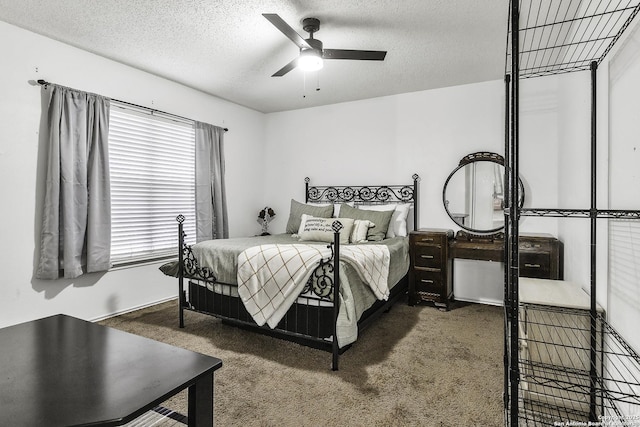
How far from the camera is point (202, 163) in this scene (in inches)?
168

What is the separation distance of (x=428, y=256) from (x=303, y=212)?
65.2 inches

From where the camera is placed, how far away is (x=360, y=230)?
3.70 m

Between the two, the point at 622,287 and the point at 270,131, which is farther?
the point at 270,131

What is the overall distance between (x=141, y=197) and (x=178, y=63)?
1482 mm

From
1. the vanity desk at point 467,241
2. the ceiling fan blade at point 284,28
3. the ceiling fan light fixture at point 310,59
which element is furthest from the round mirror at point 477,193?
the ceiling fan blade at point 284,28

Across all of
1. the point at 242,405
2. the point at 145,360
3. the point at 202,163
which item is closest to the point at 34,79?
the point at 202,163

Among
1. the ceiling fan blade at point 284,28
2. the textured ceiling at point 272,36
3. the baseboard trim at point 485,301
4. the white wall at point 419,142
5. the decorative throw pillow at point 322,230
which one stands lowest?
the baseboard trim at point 485,301

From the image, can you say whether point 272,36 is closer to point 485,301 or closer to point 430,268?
point 430,268

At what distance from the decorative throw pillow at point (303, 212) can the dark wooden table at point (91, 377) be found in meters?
2.93

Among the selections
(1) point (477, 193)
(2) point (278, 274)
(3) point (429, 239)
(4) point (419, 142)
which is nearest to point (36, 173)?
(2) point (278, 274)

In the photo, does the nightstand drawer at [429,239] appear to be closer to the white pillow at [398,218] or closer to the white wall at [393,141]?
the white pillow at [398,218]

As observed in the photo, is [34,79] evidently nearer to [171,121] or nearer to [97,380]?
[171,121]

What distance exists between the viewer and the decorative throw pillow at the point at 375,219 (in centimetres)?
380

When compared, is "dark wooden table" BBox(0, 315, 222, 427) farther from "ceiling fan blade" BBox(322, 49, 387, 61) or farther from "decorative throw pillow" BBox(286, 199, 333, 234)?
"decorative throw pillow" BBox(286, 199, 333, 234)
